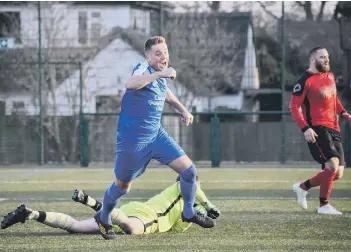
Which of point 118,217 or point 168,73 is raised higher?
point 168,73

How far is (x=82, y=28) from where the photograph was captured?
38.9m

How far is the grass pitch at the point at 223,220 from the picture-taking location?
814 centimetres

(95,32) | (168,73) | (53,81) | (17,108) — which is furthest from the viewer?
(95,32)

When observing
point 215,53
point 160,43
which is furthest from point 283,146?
point 160,43

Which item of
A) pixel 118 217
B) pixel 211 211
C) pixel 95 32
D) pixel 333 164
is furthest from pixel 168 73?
pixel 95 32

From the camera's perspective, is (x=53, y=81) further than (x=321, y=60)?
Yes

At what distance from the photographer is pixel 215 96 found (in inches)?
1613

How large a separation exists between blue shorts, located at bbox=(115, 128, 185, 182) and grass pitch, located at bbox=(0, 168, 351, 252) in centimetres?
59

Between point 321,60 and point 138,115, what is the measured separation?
3663mm

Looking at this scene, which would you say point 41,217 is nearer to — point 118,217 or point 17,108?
point 118,217

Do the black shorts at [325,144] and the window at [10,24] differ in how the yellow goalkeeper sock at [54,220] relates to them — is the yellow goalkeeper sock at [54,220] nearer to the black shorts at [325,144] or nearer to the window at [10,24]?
the black shorts at [325,144]

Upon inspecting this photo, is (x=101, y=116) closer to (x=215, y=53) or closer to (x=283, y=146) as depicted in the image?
(x=283, y=146)

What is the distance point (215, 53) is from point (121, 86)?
3925 millimetres

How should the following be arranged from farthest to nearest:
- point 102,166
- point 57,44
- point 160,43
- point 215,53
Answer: point 215,53 → point 57,44 → point 102,166 → point 160,43
